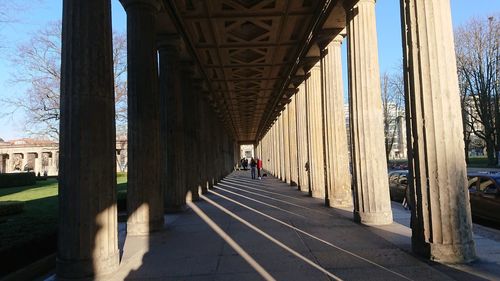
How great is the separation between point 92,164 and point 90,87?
118cm

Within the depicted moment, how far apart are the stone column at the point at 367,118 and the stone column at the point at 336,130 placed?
3179 millimetres

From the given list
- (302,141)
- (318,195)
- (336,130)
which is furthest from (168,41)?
(302,141)

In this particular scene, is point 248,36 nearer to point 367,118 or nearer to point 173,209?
point 173,209

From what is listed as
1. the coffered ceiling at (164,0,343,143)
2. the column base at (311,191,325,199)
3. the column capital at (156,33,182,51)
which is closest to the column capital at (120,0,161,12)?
the coffered ceiling at (164,0,343,143)

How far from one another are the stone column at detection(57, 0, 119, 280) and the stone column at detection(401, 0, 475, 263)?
197 inches

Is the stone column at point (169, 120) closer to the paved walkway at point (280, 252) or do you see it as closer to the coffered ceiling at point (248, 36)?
the coffered ceiling at point (248, 36)

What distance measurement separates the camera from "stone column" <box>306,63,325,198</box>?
57.2ft

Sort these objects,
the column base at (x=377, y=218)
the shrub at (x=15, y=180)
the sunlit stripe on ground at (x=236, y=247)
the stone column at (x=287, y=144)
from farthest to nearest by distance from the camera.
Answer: the shrub at (x=15, y=180)
the stone column at (x=287, y=144)
the column base at (x=377, y=218)
the sunlit stripe on ground at (x=236, y=247)

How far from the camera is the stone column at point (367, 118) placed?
32.3ft

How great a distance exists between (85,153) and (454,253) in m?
5.78

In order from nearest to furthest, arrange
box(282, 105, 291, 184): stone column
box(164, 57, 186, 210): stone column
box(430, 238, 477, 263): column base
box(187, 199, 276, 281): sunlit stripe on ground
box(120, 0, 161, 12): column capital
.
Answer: box(187, 199, 276, 281): sunlit stripe on ground < box(430, 238, 477, 263): column base < box(120, 0, 161, 12): column capital < box(164, 57, 186, 210): stone column < box(282, 105, 291, 184): stone column

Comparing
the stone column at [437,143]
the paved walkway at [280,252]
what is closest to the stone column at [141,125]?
the paved walkway at [280,252]

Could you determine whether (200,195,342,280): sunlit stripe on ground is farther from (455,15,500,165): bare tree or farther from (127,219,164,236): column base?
(455,15,500,165): bare tree

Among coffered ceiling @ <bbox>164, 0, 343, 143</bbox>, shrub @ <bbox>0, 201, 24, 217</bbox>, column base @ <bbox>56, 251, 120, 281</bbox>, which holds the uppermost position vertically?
coffered ceiling @ <bbox>164, 0, 343, 143</bbox>
